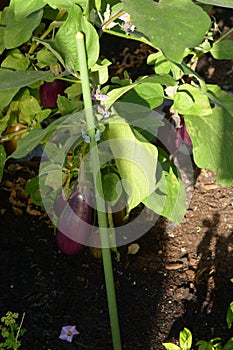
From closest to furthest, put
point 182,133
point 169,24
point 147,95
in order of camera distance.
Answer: point 169,24
point 147,95
point 182,133

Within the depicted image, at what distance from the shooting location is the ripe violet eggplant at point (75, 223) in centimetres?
134

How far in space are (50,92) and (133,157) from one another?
14.5 inches

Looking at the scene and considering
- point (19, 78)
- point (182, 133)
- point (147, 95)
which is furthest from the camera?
point (182, 133)

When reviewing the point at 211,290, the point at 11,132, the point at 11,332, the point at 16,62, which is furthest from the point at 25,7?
the point at 211,290

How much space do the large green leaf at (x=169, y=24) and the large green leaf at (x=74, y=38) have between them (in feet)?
0.60

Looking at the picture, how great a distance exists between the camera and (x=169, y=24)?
2.64 ft

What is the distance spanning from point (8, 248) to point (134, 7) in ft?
3.20

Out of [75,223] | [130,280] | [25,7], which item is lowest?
[130,280]

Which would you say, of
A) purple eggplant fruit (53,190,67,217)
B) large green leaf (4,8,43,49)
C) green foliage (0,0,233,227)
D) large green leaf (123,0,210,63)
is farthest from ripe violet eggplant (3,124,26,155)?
large green leaf (123,0,210,63)

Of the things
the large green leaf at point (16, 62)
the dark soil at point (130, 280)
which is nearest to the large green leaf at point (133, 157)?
the large green leaf at point (16, 62)

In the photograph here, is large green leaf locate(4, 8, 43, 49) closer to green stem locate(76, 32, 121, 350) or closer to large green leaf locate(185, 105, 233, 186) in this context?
green stem locate(76, 32, 121, 350)

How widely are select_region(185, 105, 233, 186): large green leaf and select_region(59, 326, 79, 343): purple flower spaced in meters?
0.48

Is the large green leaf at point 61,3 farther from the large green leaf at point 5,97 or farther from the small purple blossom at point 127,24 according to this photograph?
the large green leaf at point 5,97

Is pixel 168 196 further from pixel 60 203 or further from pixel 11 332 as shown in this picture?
pixel 11 332
